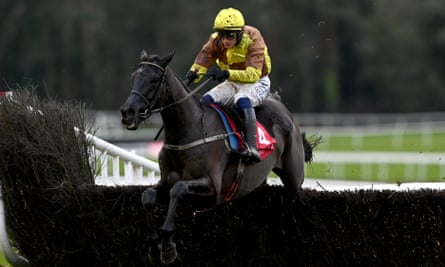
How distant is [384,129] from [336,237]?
21818 millimetres

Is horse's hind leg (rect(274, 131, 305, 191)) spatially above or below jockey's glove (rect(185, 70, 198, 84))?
below

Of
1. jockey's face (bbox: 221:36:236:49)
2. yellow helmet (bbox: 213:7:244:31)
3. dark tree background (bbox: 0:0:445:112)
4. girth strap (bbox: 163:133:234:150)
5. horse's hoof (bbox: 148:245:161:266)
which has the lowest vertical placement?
dark tree background (bbox: 0:0:445:112)

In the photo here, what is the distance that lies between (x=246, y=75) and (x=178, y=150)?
0.83 m

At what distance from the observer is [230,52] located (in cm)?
749

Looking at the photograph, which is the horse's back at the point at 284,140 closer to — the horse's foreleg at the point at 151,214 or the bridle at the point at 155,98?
the bridle at the point at 155,98

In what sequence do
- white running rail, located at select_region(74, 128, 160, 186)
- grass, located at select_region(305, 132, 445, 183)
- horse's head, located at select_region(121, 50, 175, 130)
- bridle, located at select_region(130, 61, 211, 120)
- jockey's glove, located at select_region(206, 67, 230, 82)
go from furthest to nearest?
grass, located at select_region(305, 132, 445, 183), white running rail, located at select_region(74, 128, 160, 186), jockey's glove, located at select_region(206, 67, 230, 82), bridle, located at select_region(130, 61, 211, 120), horse's head, located at select_region(121, 50, 175, 130)

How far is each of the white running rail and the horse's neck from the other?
4.38 ft

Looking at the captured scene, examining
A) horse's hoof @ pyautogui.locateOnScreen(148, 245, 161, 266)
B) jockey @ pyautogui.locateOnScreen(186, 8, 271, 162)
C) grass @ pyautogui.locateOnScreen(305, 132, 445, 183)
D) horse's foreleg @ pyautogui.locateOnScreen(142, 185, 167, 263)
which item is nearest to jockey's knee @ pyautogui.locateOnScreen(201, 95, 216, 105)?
jockey @ pyautogui.locateOnScreen(186, 8, 271, 162)

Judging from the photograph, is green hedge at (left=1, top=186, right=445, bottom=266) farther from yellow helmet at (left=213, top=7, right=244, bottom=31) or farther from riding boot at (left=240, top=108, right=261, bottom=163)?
yellow helmet at (left=213, top=7, right=244, bottom=31)

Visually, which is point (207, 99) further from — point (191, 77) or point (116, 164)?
point (116, 164)

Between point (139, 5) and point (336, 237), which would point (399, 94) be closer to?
point (139, 5)

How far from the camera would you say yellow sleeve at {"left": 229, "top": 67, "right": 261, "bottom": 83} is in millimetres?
7324

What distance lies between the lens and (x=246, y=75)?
24.1ft

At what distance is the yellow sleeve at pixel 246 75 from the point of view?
7.32 m
